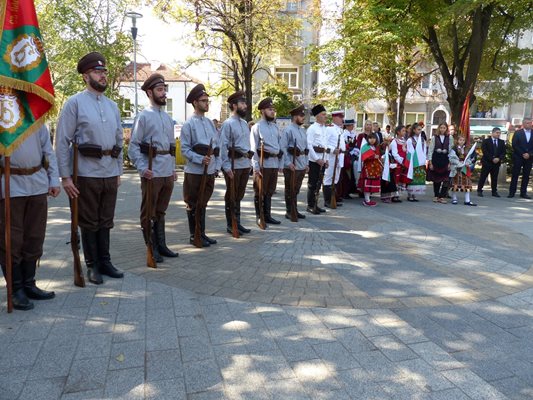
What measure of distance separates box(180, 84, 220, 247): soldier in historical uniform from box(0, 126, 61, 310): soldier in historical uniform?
6.78 ft

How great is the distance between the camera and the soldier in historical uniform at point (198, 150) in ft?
20.3

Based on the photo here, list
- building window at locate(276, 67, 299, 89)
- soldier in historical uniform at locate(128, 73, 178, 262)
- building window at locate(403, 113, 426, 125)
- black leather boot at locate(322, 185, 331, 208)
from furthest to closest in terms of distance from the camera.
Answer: building window at locate(403, 113, 426, 125) → building window at locate(276, 67, 299, 89) → black leather boot at locate(322, 185, 331, 208) → soldier in historical uniform at locate(128, 73, 178, 262)

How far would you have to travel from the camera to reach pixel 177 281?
197 inches

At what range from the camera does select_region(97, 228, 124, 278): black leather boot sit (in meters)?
5.04

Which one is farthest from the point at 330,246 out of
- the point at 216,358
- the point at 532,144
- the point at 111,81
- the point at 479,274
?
the point at 111,81

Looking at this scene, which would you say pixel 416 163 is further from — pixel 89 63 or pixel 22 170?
pixel 22 170

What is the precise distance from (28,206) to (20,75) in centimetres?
118

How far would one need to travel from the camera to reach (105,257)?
510 cm

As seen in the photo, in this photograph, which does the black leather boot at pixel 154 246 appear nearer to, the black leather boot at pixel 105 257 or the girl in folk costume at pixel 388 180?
the black leather boot at pixel 105 257

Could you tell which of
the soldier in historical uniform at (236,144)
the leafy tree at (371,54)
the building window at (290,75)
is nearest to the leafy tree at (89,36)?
the leafy tree at (371,54)

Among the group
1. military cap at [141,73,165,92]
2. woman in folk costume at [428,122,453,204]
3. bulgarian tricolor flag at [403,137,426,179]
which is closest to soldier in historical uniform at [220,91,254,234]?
military cap at [141,73,165,92]

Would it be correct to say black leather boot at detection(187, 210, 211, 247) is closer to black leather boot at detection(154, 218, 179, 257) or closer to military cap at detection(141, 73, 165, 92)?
black leather boot at detection(154, 218, 179, 257)

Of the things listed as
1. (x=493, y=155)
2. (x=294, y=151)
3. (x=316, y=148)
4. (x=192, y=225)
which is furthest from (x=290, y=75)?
(x=192, y=225)

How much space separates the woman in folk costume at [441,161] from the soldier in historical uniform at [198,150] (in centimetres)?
682
